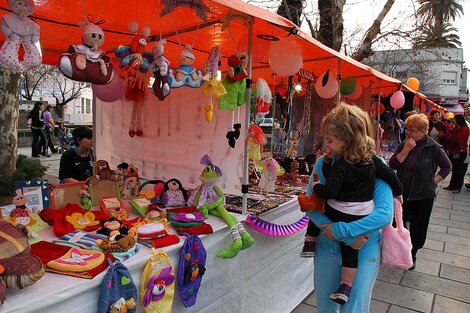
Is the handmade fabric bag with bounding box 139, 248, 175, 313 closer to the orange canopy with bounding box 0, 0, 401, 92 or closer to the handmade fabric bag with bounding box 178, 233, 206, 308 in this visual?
the handmade fabric bag with bounding box 178, 233, 206, 308

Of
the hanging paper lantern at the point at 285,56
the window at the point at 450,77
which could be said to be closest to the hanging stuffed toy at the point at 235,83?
the hanging paper lantern at the point at 285,56

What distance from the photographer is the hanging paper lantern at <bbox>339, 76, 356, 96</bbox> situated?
5.33 metres

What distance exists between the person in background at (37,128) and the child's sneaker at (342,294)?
38.0ft

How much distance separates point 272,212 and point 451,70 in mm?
43785

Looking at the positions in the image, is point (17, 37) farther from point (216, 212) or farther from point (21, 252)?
point (216, 212)

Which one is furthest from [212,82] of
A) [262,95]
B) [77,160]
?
[77,160]

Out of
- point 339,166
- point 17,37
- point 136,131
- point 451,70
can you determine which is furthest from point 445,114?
point 451,70

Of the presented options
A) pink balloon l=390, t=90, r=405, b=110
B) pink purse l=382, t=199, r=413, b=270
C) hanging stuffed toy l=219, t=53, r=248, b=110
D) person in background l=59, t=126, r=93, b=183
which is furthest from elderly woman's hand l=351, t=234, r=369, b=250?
pink balloon l=390, t=90, r=405, b=110

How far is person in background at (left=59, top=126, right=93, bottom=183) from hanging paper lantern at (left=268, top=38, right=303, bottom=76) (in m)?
1.86

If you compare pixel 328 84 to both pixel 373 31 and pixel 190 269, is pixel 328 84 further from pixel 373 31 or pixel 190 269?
pixel 373 31

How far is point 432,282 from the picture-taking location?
3.56 meters

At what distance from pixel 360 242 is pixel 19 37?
1.94 m

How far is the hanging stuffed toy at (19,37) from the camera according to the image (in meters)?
1.58

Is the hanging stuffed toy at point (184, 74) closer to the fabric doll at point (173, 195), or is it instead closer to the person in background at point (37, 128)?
the fabric doll at point (173, 195)
